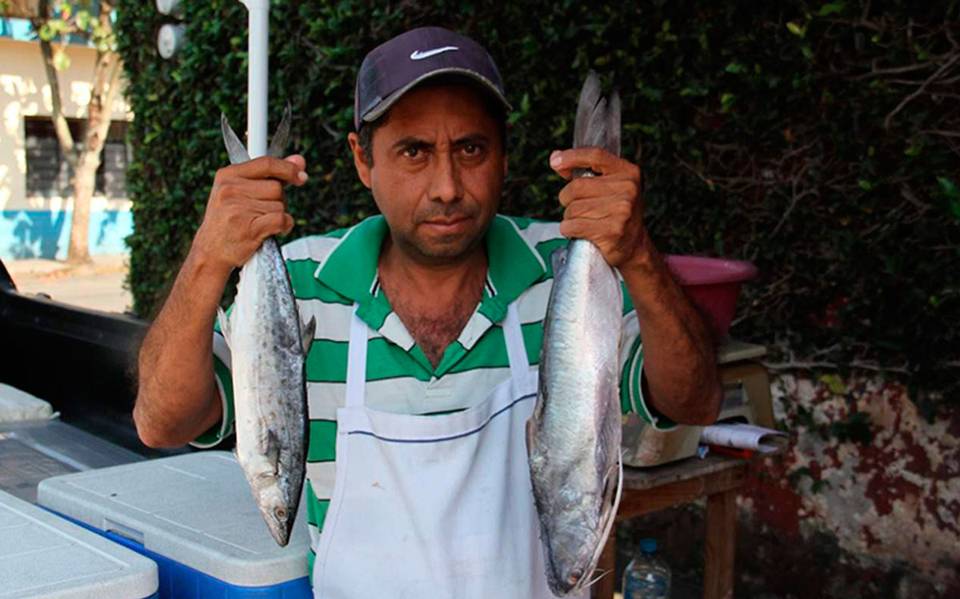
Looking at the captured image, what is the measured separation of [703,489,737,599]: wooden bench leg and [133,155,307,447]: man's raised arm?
2.19m

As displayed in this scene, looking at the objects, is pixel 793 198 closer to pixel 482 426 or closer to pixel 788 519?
pixel 788 519

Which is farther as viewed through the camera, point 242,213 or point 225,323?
point 225,323

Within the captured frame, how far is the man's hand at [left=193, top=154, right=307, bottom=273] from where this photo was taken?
6.31 ft

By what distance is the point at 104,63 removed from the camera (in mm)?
16734

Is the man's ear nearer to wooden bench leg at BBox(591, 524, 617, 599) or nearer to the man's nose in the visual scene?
the man's nose

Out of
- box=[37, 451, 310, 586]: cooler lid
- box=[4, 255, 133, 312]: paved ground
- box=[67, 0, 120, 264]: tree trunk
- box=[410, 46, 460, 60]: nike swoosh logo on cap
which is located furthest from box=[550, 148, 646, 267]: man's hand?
box=[67, 0, 120, 264]: tree trunk

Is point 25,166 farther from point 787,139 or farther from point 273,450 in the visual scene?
point 273,450

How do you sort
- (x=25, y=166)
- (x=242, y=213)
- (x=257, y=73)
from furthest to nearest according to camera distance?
(x=25, y=166) → (x=257, y=73) → (x=242, y=213)

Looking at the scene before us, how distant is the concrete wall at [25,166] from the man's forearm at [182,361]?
16.6 m

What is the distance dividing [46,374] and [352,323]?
11.4 ft

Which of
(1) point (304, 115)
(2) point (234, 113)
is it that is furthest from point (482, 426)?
(2) point (234, 113)

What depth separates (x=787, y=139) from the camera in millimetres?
4672

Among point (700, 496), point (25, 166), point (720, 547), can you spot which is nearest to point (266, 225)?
point (700, 496)

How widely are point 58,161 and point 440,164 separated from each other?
1931 centimetres
